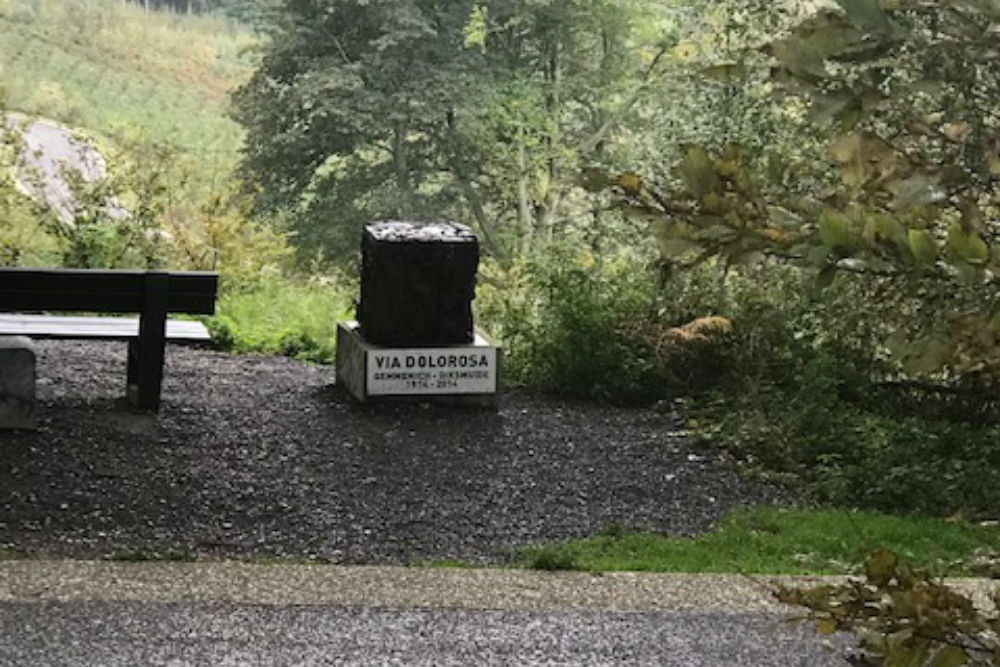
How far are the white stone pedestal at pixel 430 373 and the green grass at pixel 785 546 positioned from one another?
158 cm

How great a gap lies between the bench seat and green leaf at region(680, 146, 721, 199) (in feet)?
15.9

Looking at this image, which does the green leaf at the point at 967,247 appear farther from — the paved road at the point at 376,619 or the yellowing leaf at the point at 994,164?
the paved road at the point at 376,619

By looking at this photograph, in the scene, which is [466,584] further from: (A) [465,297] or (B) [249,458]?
(A) [465,297]

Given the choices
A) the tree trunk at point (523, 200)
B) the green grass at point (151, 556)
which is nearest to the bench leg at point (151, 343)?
the green grass at point (151, 556)

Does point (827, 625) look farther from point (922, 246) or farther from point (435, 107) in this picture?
point (435, 107)

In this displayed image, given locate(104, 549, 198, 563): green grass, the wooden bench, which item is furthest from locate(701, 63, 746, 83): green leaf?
the wooden bench

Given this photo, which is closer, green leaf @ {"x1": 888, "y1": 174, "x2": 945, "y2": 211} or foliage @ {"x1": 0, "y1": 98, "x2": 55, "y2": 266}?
green leaf @ {"x1": 888, "y1": 174, "x2": 945, "y2": 211}

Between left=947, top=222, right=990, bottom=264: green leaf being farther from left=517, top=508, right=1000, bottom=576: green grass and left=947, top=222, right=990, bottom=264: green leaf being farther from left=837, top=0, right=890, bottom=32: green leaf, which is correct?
left=517, top=508, right=1000, bottom=576: green grass

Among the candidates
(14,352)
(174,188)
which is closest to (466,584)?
(14,352)

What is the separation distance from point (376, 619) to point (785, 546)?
1614 millimetres

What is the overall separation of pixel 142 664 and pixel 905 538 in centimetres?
253

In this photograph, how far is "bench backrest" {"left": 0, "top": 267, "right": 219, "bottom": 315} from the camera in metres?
5.34

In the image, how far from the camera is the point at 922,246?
35.4 inches

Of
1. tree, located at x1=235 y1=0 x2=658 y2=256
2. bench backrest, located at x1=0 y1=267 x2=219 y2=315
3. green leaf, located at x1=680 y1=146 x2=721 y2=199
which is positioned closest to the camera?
green leaf, located at x1=680 y1=146 x2=721 y2=199
